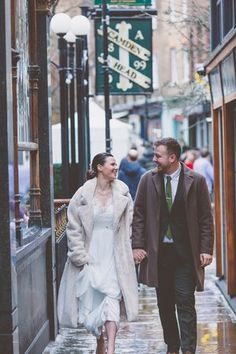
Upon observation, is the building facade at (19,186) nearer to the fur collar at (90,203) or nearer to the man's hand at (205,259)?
the fur collar at (90,203)

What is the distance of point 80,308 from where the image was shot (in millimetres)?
9359

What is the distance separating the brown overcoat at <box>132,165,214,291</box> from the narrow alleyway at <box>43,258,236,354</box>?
128 centimetres

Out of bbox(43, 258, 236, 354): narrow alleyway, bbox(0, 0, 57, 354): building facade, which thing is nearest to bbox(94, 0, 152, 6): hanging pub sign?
bbox(43, 258, 236, 354): narrow alleyway

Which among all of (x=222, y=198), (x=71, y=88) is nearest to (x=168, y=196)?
(x=222, y=198)

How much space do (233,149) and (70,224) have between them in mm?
4709

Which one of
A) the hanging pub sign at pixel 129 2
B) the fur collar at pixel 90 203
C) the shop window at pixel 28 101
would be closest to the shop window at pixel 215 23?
A: the hanging pub sign at pixel 129 2

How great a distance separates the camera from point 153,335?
37.0 ft

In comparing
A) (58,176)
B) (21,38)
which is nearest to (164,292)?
(21,38)

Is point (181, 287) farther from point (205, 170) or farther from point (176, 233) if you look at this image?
point (205, 170)

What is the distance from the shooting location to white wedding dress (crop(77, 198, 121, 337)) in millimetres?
9172

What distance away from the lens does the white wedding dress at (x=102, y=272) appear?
30.1 feet

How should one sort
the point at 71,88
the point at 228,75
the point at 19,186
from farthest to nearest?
the point at 71,88, the point at 228,75, the point at 19,186

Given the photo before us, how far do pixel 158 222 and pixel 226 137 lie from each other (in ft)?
14.7

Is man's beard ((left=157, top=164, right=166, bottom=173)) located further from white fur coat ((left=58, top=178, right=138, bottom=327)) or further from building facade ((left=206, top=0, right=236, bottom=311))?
building facade ((left=206, top=0, right=236, bottom=311))
